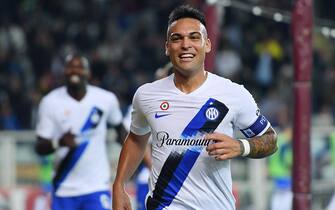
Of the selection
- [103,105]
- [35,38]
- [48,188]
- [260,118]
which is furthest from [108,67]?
[260,118]

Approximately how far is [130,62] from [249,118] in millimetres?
15937

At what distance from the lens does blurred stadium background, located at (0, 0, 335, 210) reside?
61.6 ft

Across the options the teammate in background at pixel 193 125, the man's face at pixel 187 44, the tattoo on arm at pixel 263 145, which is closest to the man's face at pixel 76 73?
the teammate in background at pixel 193 125

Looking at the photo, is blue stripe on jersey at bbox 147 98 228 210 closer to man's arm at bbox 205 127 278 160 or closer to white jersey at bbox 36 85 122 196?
man's arm at bbox 205 127 278 160

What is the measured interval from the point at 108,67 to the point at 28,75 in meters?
1.63

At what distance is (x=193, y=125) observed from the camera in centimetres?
769

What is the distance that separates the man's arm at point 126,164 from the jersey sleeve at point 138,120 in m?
0.06

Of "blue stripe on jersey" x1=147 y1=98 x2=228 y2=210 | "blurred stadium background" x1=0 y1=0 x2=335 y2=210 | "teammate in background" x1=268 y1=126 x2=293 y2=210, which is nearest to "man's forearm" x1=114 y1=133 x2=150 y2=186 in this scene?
"blue stripe on jersey" x1=147 y1=98 x2=228 y2=210

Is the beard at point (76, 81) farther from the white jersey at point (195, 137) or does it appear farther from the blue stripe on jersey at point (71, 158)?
the white jersey at point (195, 137)

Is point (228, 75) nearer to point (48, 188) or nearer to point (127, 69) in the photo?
point (127, 69)

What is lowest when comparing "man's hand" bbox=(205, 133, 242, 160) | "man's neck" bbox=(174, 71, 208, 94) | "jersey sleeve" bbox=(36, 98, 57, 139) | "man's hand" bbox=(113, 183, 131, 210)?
"jersey sleeve" bbox=(36, 98, 57, 139)

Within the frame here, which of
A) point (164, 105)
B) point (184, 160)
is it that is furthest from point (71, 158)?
point (184, 160)

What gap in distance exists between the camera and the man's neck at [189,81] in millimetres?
7781

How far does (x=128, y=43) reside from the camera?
24750 mm
